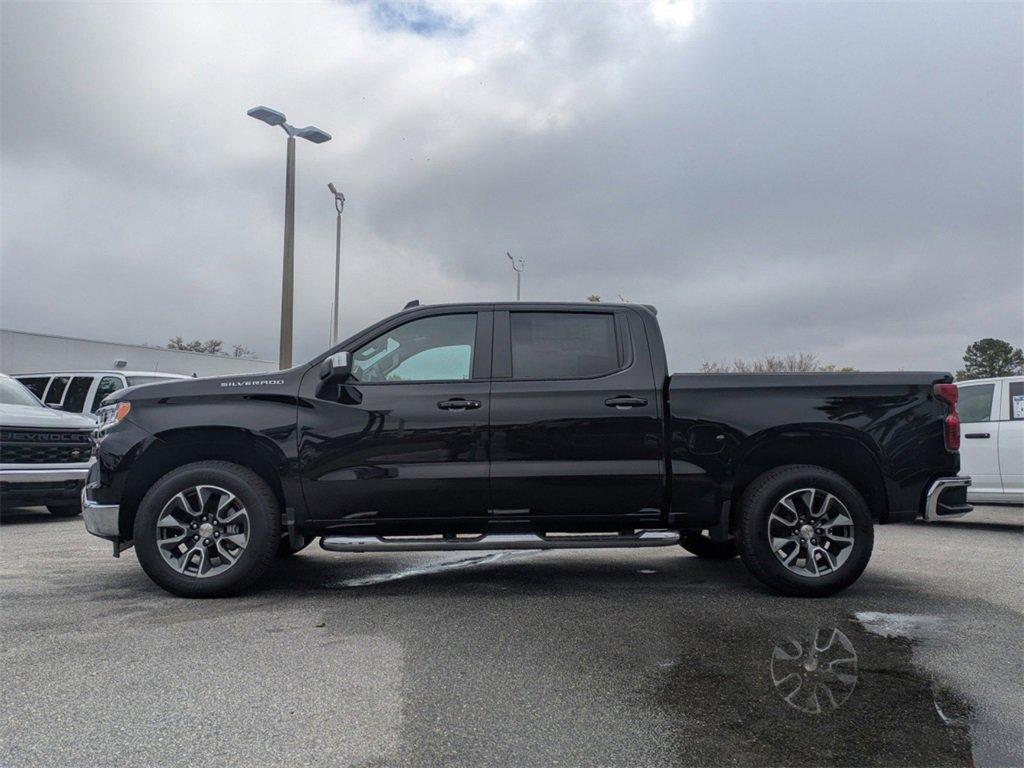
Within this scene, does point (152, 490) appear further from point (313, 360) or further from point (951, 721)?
point (951, 721)

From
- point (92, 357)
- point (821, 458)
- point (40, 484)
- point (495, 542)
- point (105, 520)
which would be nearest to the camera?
point (495, 542)

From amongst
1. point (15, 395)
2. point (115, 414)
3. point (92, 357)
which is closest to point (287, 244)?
point (15, 395)

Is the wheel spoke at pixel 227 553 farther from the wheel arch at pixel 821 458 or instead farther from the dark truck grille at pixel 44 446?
the dark truck grille at pixel 44 446

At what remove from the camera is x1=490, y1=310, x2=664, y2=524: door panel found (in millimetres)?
4934

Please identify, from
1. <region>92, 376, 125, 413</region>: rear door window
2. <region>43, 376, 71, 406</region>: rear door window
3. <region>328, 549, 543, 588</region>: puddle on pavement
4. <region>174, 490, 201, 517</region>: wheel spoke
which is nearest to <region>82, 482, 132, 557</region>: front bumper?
<region>174, 490, 201, 517</region>: wheel spoke

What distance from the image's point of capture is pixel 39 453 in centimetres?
886

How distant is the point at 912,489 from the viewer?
511 centimetres

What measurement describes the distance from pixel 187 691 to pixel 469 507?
2.07m

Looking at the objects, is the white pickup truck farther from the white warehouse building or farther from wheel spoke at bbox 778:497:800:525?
the white warehouse building

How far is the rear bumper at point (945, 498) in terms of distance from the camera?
5.07 metres

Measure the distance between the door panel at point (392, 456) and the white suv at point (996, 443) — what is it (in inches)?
259

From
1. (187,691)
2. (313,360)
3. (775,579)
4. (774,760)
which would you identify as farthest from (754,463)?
(187,691)

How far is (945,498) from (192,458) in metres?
5.07

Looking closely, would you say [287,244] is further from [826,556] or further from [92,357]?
[92,357]
